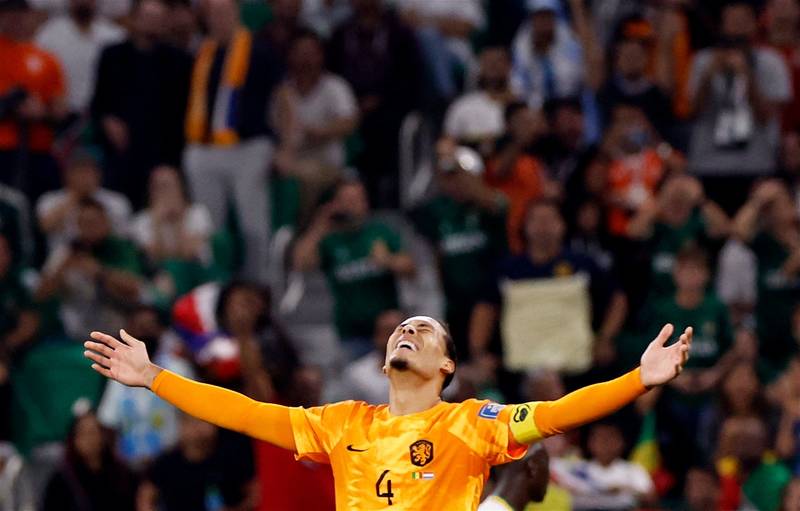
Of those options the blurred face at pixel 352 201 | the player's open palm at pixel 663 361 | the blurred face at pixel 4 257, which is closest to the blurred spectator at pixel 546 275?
the blurred face at pixel 352 201

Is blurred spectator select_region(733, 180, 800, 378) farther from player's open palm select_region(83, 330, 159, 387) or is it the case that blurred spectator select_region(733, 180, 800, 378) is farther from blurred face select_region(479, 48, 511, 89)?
player's open palm select_region(83, 330, 159, 387)

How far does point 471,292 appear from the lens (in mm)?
13219

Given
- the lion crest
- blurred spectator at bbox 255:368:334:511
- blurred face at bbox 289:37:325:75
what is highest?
blurred face at bbox 289:37:325:75

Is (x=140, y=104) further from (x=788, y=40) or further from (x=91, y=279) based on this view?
(x=788, y=40)

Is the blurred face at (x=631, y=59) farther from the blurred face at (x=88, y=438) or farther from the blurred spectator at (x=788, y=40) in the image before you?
the blurred face at (x=88, y=438)

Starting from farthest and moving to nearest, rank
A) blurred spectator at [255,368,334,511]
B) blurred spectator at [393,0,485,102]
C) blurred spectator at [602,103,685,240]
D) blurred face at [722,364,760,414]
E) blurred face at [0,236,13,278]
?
blurred spectator at [393,0,485,102] → blurred spectator at [602,103,685,240] → blurred face at [0,236,13,278] → blurred face at [722,364,760,414] → blurred spectator at [255,368,334,511]

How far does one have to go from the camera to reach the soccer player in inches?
284

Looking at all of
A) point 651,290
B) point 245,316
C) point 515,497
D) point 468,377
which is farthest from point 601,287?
point 515,497

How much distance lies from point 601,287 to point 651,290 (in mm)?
473

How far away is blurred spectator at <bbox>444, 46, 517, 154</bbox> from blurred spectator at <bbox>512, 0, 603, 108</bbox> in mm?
418

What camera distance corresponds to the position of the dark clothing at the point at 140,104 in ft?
46.0

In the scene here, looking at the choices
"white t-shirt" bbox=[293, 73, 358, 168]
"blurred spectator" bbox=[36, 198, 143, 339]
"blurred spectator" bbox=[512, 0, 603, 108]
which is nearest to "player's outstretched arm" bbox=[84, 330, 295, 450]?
"blurred spectator" bbox=[36, 198, 143, 339]

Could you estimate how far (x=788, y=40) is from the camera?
1476 cm

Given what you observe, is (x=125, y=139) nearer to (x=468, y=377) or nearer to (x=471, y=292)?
(x=471, y=292)
